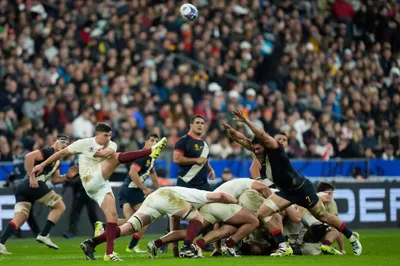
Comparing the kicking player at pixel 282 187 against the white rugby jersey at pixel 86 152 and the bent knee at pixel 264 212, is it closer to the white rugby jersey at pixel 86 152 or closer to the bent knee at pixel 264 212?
the bent knee at pixel 264 212

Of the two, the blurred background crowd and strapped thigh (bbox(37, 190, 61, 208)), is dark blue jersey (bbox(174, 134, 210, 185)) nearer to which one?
strapped thigh (bbox(37, 190, 61, 208))

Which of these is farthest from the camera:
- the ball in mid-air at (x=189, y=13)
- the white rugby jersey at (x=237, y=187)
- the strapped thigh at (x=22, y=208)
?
the ball in mid-air at (x=189, y=13)

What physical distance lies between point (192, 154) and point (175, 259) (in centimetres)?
309

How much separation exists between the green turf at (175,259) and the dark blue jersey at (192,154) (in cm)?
143

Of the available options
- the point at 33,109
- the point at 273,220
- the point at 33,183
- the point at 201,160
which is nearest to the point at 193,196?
the point at 273,220

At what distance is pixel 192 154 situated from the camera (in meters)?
17.8

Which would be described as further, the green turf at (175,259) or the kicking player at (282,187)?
the kicking player at (282,187)

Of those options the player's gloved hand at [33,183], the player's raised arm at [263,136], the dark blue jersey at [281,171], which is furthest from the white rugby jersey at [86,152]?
the dark blue jersey at [281,171]

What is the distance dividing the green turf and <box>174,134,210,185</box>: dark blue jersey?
1.43 meters

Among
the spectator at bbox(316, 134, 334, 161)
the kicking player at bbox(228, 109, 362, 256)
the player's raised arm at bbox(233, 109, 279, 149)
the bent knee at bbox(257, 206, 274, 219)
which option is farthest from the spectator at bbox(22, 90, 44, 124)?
the player's raised arm at bbox(233, 109, 279, 149)

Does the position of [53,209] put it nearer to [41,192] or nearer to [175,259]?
[41,192]

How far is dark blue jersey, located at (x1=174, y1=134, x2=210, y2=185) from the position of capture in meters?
17.8

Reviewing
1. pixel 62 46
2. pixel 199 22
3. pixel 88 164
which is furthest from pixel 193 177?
pixel 199 22

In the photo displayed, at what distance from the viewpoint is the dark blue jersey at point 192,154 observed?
1775cm
